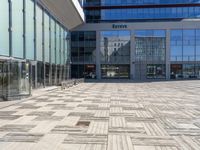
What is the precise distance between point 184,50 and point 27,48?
1519 inches

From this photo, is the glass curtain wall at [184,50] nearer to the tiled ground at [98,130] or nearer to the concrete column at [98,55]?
the concrete column at [98,55]

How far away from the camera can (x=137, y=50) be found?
55.3 m

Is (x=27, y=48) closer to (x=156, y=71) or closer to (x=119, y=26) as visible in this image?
(x=119, y=26)

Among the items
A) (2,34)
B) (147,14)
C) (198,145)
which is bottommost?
(198,145)

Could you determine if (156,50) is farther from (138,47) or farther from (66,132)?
(66,132)

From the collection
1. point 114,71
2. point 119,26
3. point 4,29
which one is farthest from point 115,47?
point 4,29

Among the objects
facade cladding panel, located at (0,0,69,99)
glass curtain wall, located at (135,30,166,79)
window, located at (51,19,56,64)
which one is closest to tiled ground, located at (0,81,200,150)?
facade cladding panel, located at (0,0,69,99)

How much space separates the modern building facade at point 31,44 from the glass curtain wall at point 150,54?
62.1 ft

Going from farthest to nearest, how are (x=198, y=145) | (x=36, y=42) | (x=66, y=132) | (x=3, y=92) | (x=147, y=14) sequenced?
(x=147, y=14) < (x=36, y=42) < (x=3, y=92) < (x=66, y=132) < (x=198, y=145)

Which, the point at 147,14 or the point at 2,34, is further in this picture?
the point at 147,14

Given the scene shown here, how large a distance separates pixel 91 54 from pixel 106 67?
3798 mm

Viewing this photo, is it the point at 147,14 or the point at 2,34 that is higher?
the point at 147,14

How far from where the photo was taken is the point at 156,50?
5494 centimetres

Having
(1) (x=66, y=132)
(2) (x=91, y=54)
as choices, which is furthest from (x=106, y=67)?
(1) (x=66, y=132)
